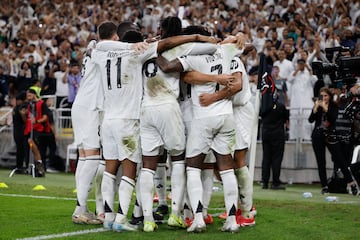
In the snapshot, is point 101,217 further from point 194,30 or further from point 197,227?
point 194,30

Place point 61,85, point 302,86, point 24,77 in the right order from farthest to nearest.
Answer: point 24,77 < point 61,85 < point 302,86

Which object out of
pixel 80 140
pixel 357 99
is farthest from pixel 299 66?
pixel 80 140

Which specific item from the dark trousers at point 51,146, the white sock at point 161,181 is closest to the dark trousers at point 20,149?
the dark trousers at point 51,146

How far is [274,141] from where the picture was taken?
16.6 meters

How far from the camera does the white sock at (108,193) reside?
32.4ft

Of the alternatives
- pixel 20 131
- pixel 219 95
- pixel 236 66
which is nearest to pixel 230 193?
pixel 219 95

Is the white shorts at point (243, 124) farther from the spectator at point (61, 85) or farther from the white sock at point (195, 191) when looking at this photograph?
the spectator at point (61, 85)

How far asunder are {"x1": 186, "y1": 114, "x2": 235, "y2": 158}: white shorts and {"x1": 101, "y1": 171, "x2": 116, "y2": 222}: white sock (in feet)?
3.48

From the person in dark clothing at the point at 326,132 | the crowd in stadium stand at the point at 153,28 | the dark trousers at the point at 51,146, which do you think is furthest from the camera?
the crowd in stadium stand at the point at 153,28

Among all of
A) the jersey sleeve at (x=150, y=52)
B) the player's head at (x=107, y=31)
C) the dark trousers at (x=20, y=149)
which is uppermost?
the player's head at (x=107, y=31)

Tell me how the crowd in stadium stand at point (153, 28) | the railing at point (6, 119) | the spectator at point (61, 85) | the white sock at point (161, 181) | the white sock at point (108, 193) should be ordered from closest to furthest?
the white sock at point (108, 193)
the white sock at point (161, 181)
the crowd in stadium stand at point (153, 28)
the railing at point (6, 119)
the spectator at point (61, 85)

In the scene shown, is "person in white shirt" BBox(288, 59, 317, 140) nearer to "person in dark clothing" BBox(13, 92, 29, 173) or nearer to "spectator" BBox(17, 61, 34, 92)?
"person in dark clothing" BBox(13, 92, 29, 173)

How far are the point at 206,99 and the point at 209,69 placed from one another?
38 centimetres

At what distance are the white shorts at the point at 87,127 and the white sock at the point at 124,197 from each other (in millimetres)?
996
